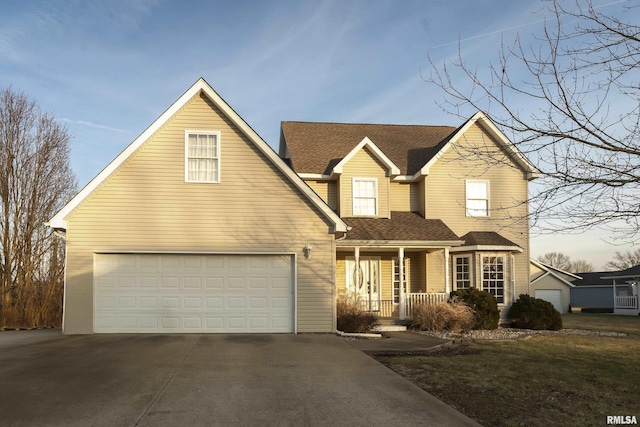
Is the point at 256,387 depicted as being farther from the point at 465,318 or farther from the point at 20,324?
the point at 20,324

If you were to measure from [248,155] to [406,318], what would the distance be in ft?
26.1

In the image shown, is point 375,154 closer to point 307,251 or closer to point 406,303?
point 406,303

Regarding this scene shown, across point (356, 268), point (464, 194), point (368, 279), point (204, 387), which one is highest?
point (464, 194)

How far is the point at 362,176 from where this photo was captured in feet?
63.5

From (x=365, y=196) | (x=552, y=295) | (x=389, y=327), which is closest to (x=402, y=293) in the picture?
(x=389, y=327)

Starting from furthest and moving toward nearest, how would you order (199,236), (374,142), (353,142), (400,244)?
(374,142)
(353,142)
(400,244)
(199,236)

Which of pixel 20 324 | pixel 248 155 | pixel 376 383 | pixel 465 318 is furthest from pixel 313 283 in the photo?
pixel 20 324

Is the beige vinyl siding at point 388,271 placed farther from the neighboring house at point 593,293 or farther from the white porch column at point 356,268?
the neighboring house at point 593,293

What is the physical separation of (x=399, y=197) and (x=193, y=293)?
378 inches

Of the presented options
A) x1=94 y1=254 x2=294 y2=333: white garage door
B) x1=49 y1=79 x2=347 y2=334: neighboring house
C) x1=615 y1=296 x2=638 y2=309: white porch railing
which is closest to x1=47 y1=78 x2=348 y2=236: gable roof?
x1=49 y1=79 x2=347 y2=334: neighboring house

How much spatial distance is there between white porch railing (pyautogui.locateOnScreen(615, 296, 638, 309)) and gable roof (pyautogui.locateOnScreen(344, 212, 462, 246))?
2339 centimetres

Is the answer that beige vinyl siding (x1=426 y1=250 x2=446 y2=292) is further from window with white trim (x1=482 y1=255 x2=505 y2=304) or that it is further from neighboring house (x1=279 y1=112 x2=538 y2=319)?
window with white trim (x1=482 y1=255 x2=505 y2=304)

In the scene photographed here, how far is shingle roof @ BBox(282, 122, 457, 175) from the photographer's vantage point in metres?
20.5

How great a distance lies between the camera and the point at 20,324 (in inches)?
752
